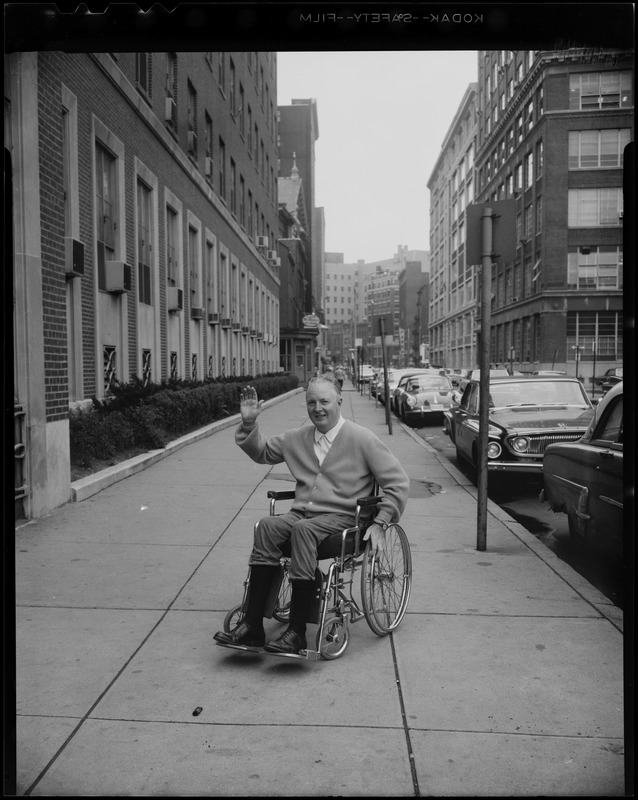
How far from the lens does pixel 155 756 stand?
3330 millimetres

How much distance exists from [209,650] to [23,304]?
4.68m

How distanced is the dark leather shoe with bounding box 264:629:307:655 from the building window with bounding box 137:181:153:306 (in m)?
14.0

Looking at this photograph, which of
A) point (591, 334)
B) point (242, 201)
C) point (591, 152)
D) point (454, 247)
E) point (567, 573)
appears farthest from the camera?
point (454, 247)

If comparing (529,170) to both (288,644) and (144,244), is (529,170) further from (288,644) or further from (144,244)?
(288,644)

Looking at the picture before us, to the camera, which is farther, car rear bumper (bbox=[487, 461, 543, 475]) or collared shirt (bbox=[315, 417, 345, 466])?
car rear bumper (bbox=[487, 461, 543, 475])

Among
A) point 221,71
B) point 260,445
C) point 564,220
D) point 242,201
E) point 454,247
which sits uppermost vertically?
point 454,247

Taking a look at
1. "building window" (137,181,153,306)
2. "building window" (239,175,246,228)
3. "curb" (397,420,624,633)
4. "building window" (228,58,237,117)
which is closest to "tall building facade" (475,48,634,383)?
"building window" (239,175,246,228)

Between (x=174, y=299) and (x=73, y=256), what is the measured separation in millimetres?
8678

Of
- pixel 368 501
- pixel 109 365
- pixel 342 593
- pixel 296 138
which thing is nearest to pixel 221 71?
pixel 109 365

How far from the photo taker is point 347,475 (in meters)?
4.70

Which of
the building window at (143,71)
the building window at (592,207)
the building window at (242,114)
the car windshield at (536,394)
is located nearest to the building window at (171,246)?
the building window at (143,71)

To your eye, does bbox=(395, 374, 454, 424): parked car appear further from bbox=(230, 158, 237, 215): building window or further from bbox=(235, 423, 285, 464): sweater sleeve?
bbox=(235, 423, 285, 464): sweater sleeve

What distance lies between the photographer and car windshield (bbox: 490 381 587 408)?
11773mm

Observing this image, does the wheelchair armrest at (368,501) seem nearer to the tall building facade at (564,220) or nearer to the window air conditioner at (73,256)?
the window air conditioner at (73,256)
